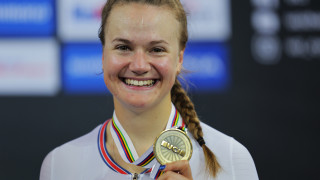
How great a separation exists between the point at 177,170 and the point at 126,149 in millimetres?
250

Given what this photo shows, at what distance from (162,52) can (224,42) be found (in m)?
1.52

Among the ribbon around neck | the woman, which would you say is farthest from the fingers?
the ribbon around neck

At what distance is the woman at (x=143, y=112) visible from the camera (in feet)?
4.32

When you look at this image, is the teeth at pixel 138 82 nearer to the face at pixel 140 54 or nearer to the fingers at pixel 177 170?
the face at pixel 140 54

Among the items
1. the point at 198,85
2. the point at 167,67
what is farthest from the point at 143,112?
the point at 198,85

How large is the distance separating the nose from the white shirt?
0.32 metres

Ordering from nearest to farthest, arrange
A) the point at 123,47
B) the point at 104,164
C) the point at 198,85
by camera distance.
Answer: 1. the point at 123,47
2. the point at 104,164
3. the point at 198,85

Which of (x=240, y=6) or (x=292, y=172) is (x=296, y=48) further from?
(x=292, y=172)

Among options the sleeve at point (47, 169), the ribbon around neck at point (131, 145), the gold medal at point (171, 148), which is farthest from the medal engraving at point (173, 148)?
the sleeve at point (47, 169)

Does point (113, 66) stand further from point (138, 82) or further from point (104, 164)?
point (104, 164)

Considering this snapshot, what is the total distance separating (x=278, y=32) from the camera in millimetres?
2893

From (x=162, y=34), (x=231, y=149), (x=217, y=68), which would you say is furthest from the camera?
(x=217, y=68)

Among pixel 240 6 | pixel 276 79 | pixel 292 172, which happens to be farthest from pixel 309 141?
pixel 240 6

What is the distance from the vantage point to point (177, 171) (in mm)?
1241
